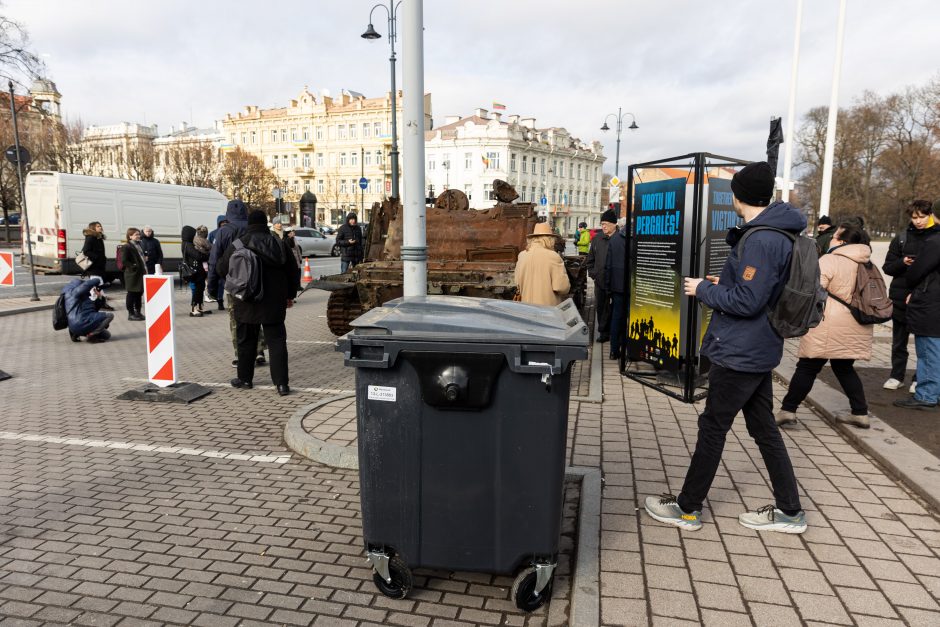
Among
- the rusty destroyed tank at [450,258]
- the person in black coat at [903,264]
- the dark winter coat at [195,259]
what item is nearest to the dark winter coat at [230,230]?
the rusty destroyed tank at [450,258]

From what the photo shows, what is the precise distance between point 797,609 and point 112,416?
5.60m

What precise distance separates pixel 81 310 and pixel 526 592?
353 inches

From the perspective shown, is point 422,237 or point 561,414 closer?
point 561,414

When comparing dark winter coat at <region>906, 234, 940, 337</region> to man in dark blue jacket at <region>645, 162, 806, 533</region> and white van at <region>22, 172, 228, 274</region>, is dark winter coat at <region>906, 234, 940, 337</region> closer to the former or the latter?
man in dark blue jacket at <region>645, 162, 806, 533</region>

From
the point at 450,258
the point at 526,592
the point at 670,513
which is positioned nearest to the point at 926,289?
the point at 670,513

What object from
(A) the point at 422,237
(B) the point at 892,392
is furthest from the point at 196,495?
(B) the point at 892,392

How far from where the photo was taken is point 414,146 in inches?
193

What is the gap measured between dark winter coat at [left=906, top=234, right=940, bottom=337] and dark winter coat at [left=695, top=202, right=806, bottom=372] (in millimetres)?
3274

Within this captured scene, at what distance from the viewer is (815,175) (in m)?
52.4

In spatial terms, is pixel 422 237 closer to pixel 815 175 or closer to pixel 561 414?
pixel 561 414

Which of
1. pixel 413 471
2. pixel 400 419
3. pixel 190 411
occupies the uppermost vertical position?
pixel 400 419

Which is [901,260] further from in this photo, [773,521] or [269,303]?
[269,303]

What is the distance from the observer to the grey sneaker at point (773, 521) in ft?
11.7

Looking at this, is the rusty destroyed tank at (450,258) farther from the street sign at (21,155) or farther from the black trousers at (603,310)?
the street sign at (21,155)
